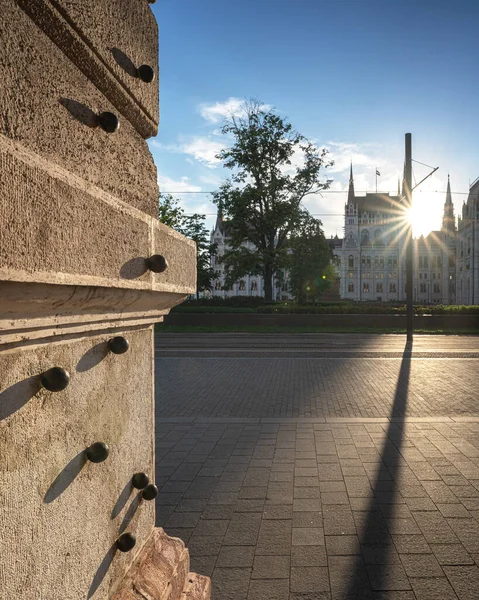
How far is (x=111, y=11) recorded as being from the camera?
5.21 ft

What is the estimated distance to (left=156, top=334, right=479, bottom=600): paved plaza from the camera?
10.3 feet

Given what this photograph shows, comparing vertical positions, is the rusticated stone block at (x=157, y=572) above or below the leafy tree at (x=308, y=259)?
below

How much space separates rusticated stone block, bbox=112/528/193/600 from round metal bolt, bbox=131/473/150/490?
32 cm

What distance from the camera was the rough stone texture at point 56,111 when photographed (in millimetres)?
1153

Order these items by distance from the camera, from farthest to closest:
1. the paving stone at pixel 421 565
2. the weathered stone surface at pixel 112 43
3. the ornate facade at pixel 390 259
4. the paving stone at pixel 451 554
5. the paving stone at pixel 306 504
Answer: the ornate facade at pixel 390 259 → the paving stone at pixel 306 504 → the paving stone at pixel 451 554 → the paving stone at pixel 421 565 → the weathered stone surface at pixel 112 43

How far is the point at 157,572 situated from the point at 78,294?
1337mm

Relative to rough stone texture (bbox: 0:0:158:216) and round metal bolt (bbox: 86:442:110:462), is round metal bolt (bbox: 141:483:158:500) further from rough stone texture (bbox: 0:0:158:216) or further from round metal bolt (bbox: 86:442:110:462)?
rough stone texture (bbox: 0:0:158:216)

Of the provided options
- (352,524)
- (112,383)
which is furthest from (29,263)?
(352,524)

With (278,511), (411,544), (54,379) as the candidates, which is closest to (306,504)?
(278,511)

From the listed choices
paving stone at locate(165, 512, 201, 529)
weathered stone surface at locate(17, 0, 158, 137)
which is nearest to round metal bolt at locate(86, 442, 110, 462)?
weathered stone surface at locate(17, 0, 158, 137)

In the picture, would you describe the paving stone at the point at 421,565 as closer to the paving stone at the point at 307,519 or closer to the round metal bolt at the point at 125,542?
the paving stone at the point at 307,519

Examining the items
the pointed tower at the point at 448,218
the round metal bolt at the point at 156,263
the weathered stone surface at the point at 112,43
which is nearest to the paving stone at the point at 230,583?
the round metal bolt at the point at 156,263

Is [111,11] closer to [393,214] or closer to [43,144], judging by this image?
[43,144]

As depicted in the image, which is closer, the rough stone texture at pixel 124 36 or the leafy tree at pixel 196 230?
the rough stone texture at pixel 124 36
